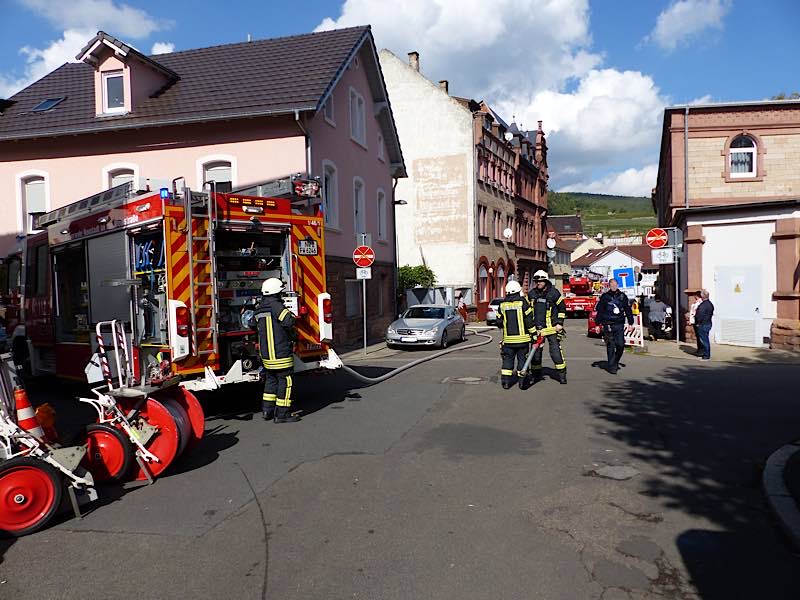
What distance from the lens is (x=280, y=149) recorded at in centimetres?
1656

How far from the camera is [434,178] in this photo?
32969 mm

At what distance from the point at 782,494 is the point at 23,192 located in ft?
66.2

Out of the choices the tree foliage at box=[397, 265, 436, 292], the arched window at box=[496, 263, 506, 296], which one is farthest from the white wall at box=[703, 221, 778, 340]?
the arched window at box=[496, 263, 506, 296]

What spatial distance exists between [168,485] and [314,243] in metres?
4.51

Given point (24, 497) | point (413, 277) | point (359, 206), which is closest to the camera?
point (24, 497)

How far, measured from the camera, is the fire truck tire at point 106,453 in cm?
574

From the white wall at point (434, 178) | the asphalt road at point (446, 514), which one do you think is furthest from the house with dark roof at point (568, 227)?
the asphalt road at point (446, 514)

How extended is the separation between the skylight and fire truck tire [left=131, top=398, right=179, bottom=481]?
54.8ft

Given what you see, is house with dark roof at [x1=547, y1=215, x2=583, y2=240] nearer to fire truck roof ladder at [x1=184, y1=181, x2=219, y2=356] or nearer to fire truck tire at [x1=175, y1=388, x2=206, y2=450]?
fire truck roof ladder at [x1=184, y1=181, x2=219, y2=356]

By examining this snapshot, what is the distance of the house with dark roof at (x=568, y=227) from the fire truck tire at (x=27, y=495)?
98603 mm

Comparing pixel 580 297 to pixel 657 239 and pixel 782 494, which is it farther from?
pixel 782 494

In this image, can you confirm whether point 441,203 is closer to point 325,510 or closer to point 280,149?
point 280,149

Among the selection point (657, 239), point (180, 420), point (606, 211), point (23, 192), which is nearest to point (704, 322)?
point (657, 239)

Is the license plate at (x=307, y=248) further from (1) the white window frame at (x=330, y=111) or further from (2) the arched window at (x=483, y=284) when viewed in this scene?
(2) the arched window at (x=483, y=284)
